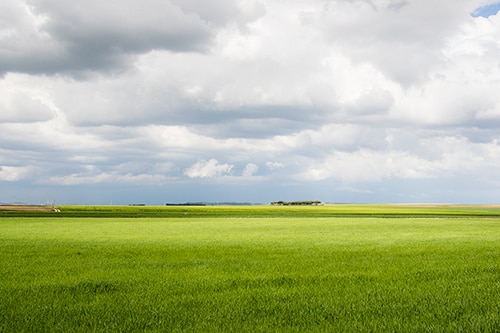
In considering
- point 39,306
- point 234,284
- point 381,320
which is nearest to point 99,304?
point 39,306

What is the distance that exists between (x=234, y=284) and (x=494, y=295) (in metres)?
7.22

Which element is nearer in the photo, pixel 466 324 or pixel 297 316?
pixel 466 324

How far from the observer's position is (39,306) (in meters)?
11.2

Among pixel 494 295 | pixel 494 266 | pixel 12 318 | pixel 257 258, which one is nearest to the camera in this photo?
pixel 12 318

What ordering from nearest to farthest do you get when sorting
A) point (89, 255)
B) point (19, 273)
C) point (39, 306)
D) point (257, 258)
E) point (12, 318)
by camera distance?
point (12, 318)
point (39, 306)
point (19, 273)
point (257, 258)
point (89, 255)

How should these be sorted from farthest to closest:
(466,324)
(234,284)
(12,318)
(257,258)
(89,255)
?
(89,255), (257,258), (234,284), (12,318), (466,324)

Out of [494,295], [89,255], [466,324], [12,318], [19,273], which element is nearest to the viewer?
[466,324]

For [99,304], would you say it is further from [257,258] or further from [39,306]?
[257,258]

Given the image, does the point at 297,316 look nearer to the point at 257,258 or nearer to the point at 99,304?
the point at 99,304

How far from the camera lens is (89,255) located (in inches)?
878

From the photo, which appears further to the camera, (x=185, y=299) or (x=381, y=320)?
(x=185, y=299)

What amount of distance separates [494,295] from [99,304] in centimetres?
1024

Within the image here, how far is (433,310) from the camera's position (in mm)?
10695

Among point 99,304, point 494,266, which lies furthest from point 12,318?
point 494,266
